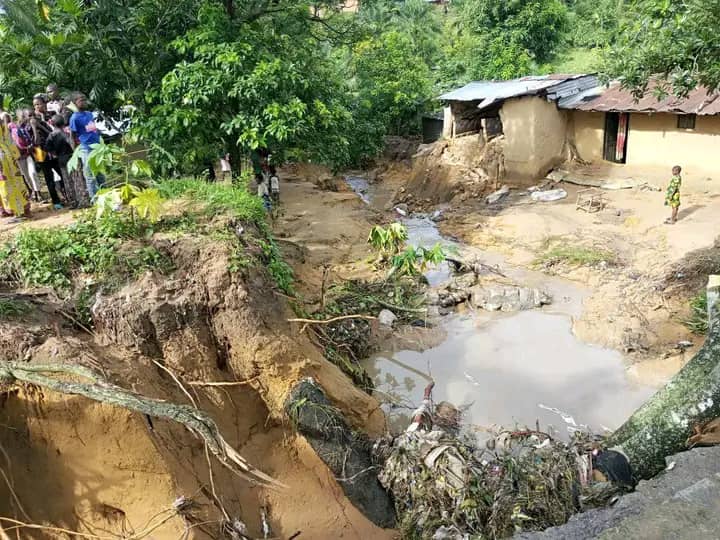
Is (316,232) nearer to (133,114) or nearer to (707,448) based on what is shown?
(133,114)

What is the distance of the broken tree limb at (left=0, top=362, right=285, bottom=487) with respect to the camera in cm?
369

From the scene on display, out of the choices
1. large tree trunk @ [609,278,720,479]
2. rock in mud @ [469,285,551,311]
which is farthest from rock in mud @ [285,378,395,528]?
rock in mud @ [469,285,551,311]

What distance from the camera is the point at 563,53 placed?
24.8 metres

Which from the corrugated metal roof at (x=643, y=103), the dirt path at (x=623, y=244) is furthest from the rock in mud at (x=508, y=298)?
the corrugated metal roof at (x=643, y=103)

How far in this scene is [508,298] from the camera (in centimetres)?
1085

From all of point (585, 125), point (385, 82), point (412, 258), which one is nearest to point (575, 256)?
point (412, 258)

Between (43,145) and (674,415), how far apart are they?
29.4 feet

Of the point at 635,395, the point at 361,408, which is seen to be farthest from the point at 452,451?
the point at 635,395

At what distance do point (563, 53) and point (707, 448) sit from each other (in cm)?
2332

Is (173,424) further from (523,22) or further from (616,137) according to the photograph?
(523,22)

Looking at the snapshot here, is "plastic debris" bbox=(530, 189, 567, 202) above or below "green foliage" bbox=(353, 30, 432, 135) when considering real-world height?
below

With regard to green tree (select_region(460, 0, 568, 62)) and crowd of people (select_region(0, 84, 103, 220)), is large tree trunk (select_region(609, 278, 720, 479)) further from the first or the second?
green tree (select_region(460, 0, 568, 62))

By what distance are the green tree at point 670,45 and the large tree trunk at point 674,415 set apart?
3461mm

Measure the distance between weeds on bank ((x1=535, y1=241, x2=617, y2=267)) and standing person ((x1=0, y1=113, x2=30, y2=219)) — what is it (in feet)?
32.7
